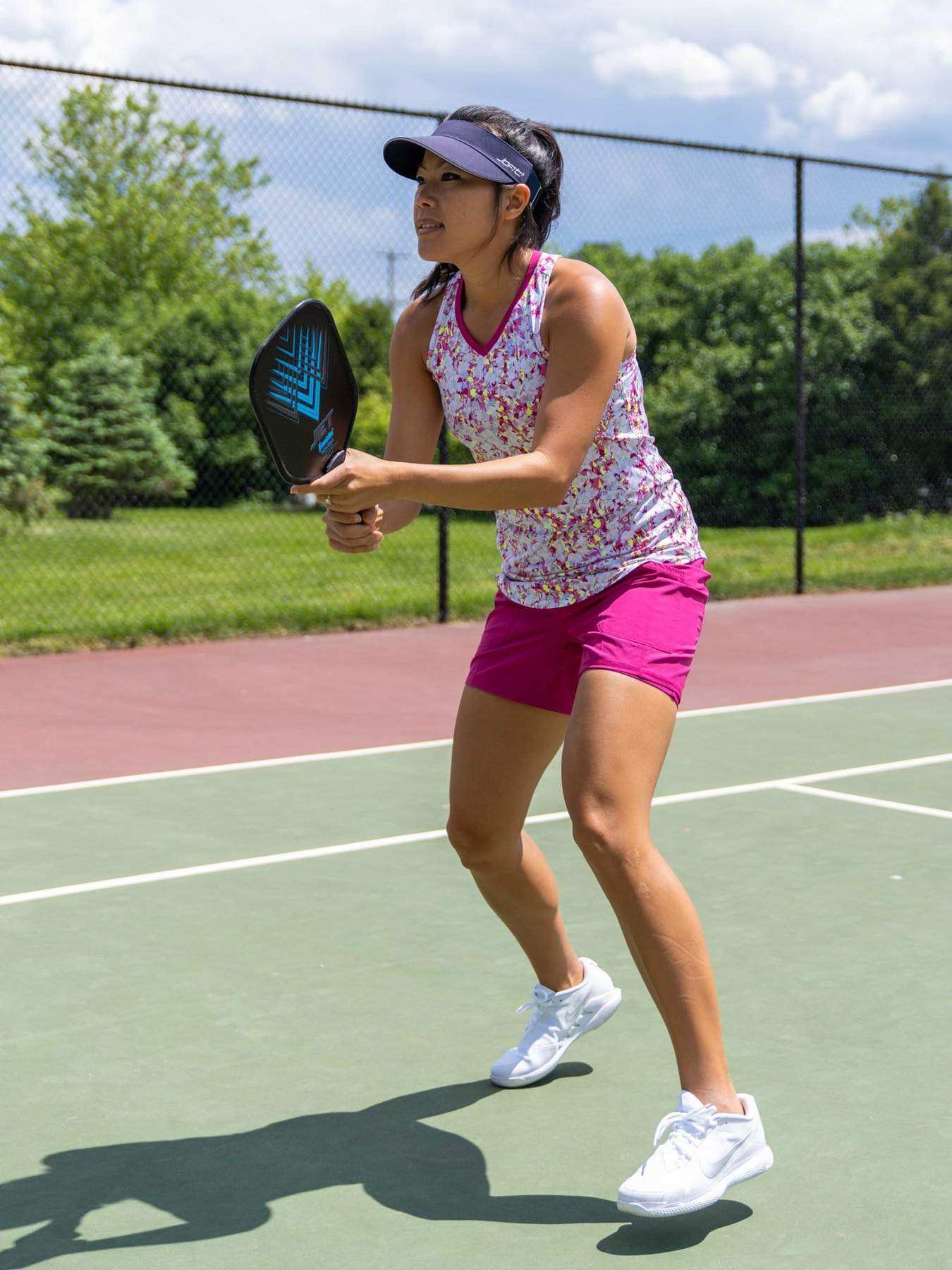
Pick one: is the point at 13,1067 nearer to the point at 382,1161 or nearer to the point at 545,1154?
the point at 382,1161

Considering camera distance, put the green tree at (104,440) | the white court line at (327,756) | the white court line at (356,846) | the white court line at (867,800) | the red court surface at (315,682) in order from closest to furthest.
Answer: the white court line at (356,846) → the white court line at (867,800) → the white court line at (327,756) → the red court surface at (315,682) → the green tree at (104,440)

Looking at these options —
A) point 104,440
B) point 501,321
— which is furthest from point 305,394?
point 104,440

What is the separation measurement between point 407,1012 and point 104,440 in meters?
16.8

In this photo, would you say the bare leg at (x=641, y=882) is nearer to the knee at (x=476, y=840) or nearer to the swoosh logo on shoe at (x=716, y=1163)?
the swoosh logo on shoe at (x=716, y=1163)

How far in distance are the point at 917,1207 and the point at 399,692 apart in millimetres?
6276

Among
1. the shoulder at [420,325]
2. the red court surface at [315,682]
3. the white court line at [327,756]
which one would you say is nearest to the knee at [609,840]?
the shoulder at [420,325]

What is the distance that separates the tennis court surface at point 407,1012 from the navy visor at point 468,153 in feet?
6.08

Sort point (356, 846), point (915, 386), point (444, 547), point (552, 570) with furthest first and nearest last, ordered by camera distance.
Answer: point (915, 386) < point (444, 547) < point (356, 846) < point (552, 570)

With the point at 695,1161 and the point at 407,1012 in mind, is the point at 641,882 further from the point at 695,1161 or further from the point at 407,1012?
the point at 407,1012

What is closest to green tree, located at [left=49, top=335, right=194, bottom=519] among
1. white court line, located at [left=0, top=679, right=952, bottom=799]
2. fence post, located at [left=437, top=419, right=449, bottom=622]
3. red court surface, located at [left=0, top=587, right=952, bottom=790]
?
fence post, located at [left=437, top=419, right=449, bottom=622]

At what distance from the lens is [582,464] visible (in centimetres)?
335

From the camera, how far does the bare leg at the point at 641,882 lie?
3113mm

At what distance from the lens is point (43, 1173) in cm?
324

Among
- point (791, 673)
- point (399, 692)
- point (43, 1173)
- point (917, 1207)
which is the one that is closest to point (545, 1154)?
point (917, 1207)
